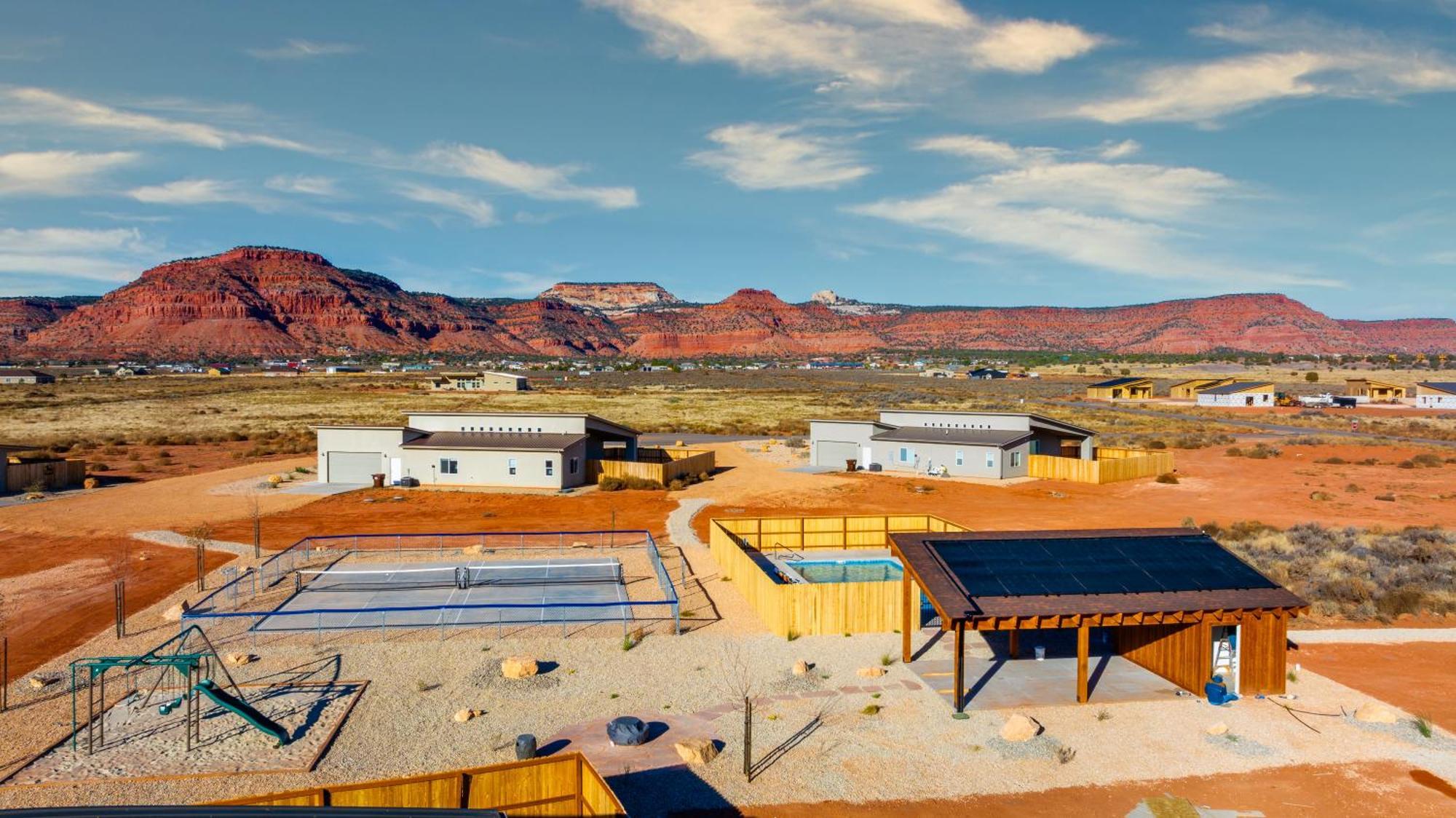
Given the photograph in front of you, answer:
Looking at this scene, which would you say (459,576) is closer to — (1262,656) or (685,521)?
(685,521)

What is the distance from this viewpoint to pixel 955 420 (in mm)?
57906

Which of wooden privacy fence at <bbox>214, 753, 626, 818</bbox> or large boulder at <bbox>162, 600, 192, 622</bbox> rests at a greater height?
wooden privacy fence at <bbox>214, 753, 626, 818</bbox>

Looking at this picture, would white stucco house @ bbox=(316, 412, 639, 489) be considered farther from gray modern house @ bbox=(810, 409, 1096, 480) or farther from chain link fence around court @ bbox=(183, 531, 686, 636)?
gray modern house @ bbox=(810, 409, 1096, 480)

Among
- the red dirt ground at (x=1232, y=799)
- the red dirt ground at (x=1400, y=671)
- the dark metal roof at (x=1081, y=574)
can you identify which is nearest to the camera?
the red dirt ground at (x=1232, y=799)

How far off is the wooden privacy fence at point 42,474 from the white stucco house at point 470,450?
1389cm

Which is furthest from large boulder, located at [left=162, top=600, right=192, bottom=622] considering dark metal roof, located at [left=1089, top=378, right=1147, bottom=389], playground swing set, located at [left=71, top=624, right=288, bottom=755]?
dark metal roof, located at [left=1089, top=378, right=1147, bottom=389]

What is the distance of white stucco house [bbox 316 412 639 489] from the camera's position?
49.7 meters

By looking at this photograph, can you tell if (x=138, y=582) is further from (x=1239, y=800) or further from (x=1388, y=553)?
(x=1388, y=553)

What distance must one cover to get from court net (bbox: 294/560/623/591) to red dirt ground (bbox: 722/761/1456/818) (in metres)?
15.7

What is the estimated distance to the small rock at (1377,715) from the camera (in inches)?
686

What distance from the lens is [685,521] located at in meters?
40.2

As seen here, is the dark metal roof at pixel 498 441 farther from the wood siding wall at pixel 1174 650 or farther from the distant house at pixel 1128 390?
the distant house at pixel 1128 390

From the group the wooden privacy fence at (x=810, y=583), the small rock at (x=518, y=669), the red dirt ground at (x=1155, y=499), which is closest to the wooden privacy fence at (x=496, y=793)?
the small rock at (x=518, y=669)

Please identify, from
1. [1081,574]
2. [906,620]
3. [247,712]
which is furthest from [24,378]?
[1081,574]
